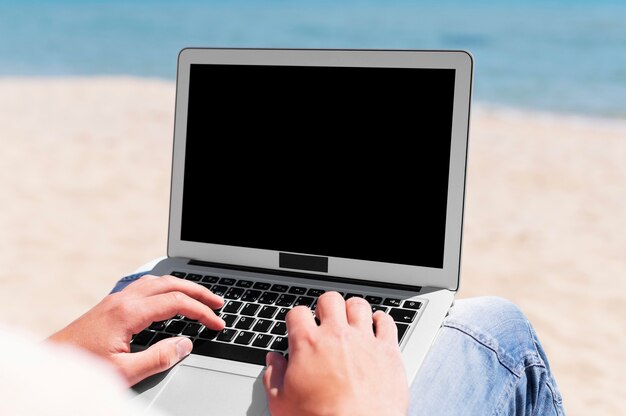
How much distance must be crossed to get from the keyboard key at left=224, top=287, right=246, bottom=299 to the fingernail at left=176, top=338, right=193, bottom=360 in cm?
19

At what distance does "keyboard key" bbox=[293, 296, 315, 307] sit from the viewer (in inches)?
50.9

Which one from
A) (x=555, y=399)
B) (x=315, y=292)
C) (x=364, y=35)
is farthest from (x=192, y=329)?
(x=364, y=35)

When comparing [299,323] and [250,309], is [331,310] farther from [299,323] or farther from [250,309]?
[250,309]

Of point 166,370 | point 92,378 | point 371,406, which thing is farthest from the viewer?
point 166,370

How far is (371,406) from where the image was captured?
0.88m

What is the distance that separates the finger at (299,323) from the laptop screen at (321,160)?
358 mm

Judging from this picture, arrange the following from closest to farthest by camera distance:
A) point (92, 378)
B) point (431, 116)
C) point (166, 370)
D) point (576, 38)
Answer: point (92, 378) < point (166, 370) < point (431, 116) < point (576, 38)

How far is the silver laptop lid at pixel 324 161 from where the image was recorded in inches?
52.8

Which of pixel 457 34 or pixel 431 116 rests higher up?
pixel 457 34

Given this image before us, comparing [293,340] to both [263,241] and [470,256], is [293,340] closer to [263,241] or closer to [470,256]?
[263,241]

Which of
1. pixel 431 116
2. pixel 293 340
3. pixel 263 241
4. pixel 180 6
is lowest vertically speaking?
pixel 293 340

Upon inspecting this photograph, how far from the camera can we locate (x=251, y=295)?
4.35ft

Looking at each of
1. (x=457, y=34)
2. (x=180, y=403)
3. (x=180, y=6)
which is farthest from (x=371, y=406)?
(x=180, y=6)

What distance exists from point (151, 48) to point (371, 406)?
16002 mm
